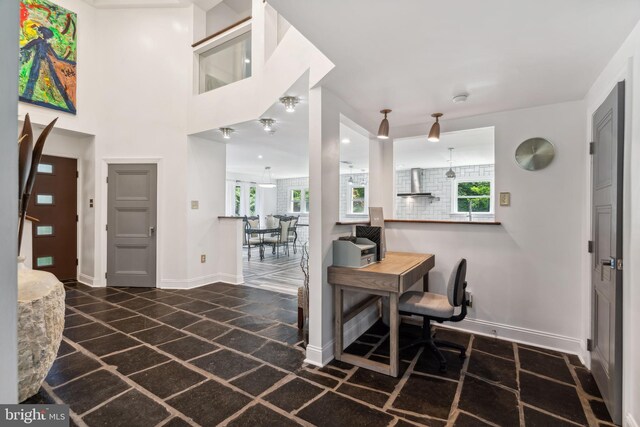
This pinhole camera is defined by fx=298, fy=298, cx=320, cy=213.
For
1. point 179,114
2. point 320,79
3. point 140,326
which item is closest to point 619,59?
point 320,79

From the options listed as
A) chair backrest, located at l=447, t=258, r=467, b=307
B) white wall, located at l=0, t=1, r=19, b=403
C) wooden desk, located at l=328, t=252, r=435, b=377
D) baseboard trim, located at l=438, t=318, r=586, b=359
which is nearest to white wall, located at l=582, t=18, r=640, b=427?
chair backrest, located at l=447, t=258, r=467, b=307

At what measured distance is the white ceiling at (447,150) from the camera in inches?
199

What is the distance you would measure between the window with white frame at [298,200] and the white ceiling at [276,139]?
91.1 inches

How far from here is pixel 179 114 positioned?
4441 millimetres

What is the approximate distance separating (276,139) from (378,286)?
3.50 m

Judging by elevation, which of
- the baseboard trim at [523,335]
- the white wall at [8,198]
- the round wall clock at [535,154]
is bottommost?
the baseboard trim at [523,335]

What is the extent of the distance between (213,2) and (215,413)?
5322 mm

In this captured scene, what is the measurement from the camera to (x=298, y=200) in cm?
1067

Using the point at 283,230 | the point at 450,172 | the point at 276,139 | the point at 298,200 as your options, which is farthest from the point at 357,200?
the point at 276,139

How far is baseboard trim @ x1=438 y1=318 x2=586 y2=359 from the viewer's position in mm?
2559

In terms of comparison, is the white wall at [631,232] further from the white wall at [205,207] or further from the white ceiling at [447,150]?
the white wall at [205,207]

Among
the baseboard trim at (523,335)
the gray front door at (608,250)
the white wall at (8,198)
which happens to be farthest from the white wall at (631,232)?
the white wall at (8,198)

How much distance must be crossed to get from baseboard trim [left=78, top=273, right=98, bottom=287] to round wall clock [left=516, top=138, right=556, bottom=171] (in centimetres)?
573

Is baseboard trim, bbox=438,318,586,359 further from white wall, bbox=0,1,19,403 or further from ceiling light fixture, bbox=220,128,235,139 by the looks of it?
ceiling light fixture, bbox=220,128,235,139
